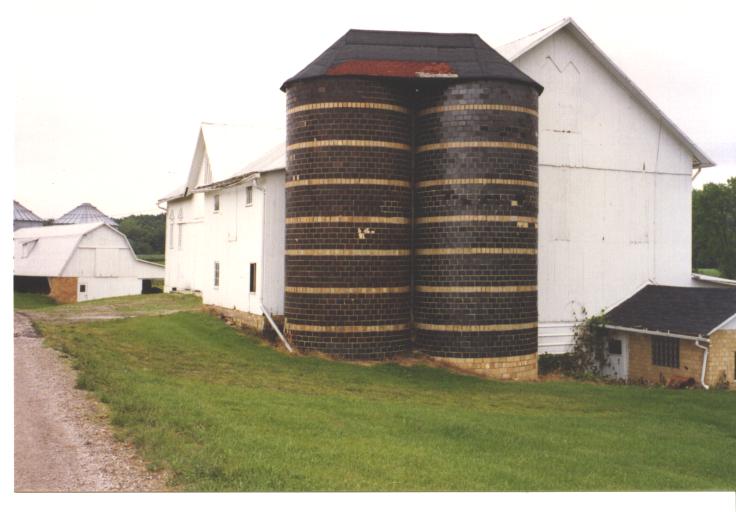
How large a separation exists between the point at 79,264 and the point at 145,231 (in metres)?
8.81

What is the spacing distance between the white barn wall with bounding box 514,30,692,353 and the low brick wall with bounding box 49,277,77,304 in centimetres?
1858

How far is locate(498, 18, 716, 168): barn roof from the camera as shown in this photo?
901 inches

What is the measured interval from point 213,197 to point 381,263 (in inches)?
376

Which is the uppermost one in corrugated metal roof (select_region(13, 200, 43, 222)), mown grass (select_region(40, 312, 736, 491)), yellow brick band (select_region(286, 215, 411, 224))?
corrugated metal roof (select_region(13, 200, 43, 222))

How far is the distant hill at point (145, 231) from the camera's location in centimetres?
3694

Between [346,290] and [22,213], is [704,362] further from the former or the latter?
[22,213]

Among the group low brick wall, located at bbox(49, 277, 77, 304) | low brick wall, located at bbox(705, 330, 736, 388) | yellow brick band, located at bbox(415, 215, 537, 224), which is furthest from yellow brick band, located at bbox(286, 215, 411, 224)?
low brick wall, located at bbox(49, 277, 77, 304)

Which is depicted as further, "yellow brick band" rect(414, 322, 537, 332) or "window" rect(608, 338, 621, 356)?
"window" rect(608, 338, 621, 356)

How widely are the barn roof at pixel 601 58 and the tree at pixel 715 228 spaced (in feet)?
24.7

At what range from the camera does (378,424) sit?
42.1 ft

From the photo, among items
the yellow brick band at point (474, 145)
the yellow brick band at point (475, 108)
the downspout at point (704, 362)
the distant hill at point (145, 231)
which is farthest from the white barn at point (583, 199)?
the distant hill at point (145, 231)

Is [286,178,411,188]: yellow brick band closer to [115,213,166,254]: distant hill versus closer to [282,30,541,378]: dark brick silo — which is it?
[282,30,541,378]: dark brick silo

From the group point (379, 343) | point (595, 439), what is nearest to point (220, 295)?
point (379, 343)

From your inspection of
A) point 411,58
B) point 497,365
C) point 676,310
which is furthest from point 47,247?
point 676,310
